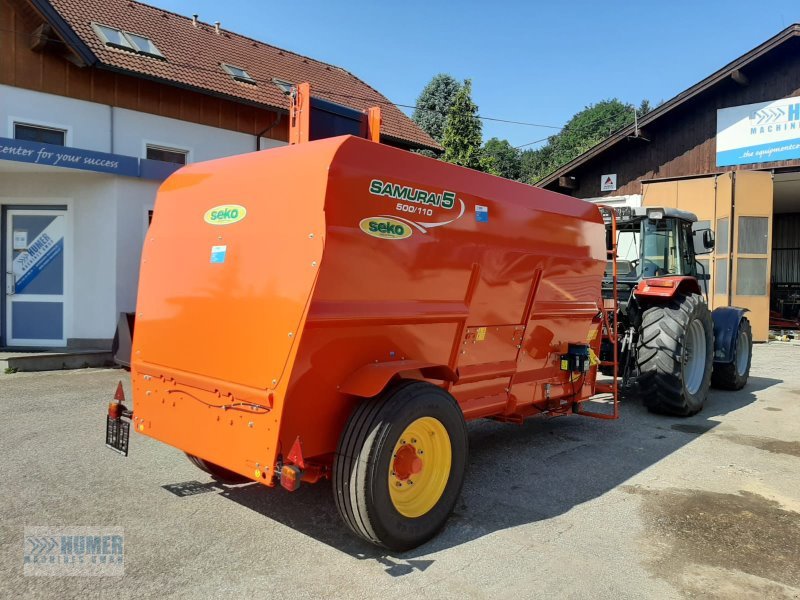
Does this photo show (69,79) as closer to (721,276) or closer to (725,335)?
A: (725,335)

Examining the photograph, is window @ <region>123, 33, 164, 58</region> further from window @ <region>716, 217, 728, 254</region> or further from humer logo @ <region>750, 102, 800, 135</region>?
humer logo @ <region>750, 102, 800, 135</region>

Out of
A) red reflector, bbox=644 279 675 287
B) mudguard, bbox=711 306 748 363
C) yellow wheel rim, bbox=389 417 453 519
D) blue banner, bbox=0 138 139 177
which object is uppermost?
blue banner, bbox=0 138 139 177

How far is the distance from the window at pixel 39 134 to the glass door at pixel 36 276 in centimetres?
126

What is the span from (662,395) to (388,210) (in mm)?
4602

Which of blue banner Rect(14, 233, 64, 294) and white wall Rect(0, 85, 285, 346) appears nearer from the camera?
white wall Rect(0, 85, 285, 346)

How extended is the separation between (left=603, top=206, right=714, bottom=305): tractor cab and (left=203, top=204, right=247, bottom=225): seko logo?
4838mm

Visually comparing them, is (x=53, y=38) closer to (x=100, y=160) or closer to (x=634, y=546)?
(x=100, y=160)

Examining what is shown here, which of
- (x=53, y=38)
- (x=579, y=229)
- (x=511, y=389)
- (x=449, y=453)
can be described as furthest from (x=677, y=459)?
(x=53, y=38)

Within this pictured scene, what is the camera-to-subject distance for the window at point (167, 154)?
11945 millimetres

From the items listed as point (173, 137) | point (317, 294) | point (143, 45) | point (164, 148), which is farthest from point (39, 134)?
point (317, 294)

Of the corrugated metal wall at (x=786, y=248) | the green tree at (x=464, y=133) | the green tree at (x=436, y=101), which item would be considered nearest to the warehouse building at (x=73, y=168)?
the green tree at (x=464, y=133)

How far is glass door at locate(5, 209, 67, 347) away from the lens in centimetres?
1078

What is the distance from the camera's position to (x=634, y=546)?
3.58 meters

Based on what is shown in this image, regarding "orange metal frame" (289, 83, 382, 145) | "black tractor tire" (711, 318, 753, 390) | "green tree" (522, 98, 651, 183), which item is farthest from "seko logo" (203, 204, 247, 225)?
"green tree" (522, 98, 651, 183)
